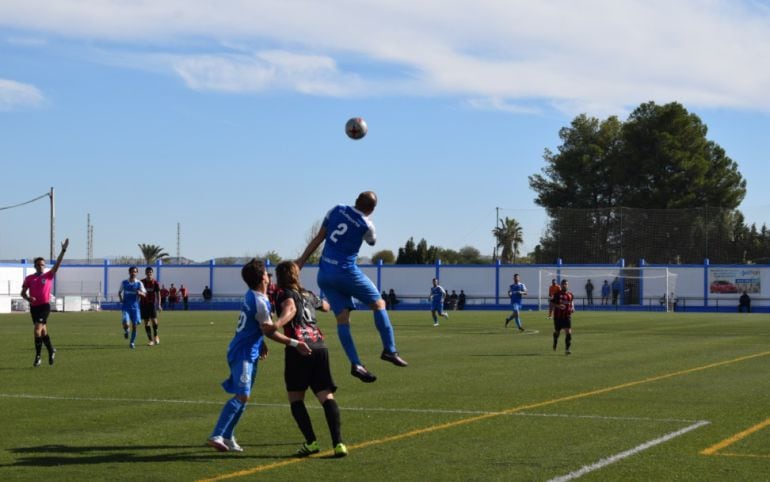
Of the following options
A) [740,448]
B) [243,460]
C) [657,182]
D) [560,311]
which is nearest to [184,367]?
[560,311]

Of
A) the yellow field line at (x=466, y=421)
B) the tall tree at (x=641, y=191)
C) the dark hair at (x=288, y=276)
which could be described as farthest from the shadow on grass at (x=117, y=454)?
the tall tree at (x=641, y=191)

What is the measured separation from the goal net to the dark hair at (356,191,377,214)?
200ft

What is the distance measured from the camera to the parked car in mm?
72938

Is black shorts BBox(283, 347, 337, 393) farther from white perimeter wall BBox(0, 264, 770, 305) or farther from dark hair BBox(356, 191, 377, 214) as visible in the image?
white perimeter wall BBox(0, 264, 770, 305)

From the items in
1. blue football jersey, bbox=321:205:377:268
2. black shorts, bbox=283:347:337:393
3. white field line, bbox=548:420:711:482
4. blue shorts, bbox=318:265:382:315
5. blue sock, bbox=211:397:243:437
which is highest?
blue football jersey, bbox=321:205:377:268

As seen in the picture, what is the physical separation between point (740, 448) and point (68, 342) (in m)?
23.1

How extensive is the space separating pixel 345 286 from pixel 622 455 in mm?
3481

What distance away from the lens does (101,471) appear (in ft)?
31.2

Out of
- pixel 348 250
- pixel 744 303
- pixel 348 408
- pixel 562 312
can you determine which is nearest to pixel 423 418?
pixel 348 408

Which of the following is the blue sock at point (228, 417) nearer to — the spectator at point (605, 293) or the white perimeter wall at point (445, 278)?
the white perimeter wall at point (445, 278)

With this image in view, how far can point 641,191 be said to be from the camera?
91.5 m

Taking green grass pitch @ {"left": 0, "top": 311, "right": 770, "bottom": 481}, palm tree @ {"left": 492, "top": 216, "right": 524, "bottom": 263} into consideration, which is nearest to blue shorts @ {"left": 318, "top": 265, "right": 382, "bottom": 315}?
green grass pitch @ {"left": 0, "top": 311, "right": 770, "bottom": 481}

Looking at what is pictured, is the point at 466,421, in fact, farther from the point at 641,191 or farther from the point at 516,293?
the point at 641,191

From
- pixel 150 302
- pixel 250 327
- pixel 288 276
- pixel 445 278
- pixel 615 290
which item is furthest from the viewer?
pixel 445 278
